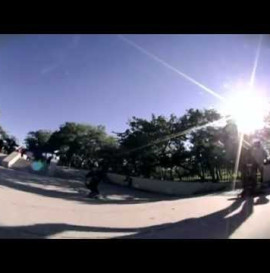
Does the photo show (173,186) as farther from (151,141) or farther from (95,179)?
(95,179)

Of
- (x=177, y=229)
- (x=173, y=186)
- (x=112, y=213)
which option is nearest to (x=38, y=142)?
(x=112, y=213)

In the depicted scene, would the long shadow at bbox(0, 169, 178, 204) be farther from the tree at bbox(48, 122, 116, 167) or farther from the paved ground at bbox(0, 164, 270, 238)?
the tree at bbox(48, 122, 116, 167)

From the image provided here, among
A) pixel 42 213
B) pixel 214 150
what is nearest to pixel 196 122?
pixel 214 150

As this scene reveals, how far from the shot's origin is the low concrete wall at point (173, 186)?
2250 mm

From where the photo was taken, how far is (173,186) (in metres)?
2.27

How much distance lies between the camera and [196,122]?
216cm

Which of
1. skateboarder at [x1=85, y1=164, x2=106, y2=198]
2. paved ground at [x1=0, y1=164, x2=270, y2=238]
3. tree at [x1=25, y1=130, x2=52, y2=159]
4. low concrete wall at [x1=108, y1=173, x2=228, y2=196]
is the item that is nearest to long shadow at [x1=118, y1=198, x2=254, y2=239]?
paved ground at [x1=0, y1=164, x2=270, y2=238]

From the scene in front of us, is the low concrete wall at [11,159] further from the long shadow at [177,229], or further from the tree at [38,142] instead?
the long shadow at [177,229]

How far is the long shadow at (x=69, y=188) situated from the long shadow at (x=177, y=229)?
7.0 inches

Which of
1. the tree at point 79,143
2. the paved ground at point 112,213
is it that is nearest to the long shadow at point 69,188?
the paved ground at point 112,213
